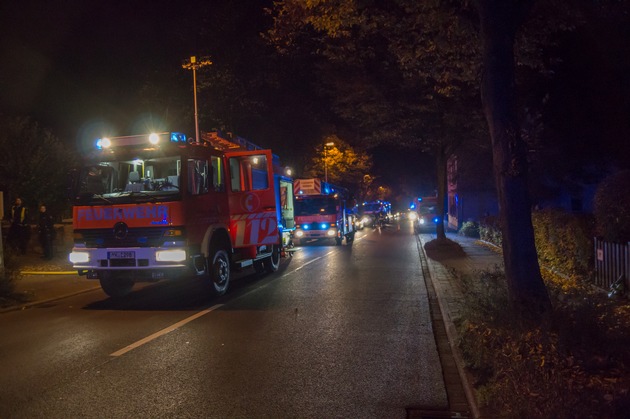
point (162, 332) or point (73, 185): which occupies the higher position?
point (73, 185)

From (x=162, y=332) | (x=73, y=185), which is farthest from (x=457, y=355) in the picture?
(x=73, y=185)

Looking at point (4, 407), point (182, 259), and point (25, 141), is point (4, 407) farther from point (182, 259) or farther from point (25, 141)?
point (25, 141)

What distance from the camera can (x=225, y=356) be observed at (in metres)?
6.61

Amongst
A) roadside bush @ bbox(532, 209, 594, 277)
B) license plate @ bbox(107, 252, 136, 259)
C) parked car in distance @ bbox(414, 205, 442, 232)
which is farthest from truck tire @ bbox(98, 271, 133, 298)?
parked car in distance @ bbox(414, 205, 442, 232)

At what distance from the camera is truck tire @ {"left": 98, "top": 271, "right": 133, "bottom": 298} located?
33.4 ft

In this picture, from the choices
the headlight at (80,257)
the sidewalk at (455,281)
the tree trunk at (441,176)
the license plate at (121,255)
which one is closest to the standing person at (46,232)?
the headlight at (80,257)

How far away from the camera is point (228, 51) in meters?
22.0

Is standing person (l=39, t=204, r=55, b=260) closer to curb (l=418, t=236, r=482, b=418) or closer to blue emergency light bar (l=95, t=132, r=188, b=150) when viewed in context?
blue emergency light bar (l=95, t=132, r=188, b=150)

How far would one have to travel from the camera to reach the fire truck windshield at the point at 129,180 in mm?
10031

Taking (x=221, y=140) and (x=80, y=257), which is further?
(x=221, y=140)

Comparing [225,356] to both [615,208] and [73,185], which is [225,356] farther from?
[615,208]

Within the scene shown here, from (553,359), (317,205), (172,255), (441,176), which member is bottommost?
(553,359)

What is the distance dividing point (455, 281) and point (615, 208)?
394 cm

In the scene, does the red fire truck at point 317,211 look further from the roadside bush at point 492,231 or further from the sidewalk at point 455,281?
the roadside bush at point 492,231
